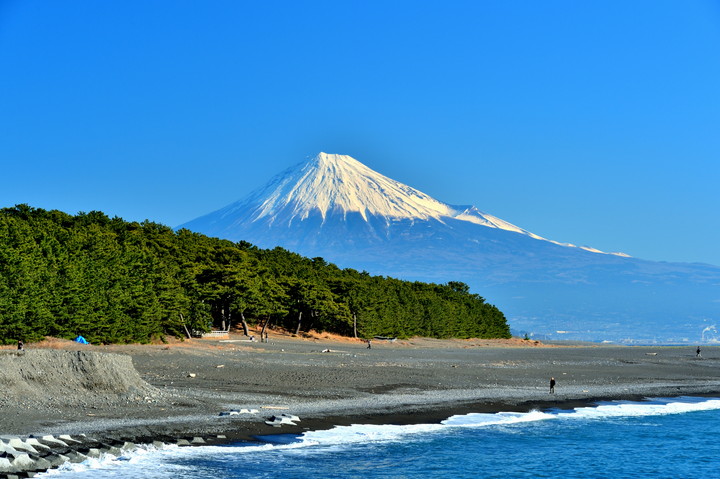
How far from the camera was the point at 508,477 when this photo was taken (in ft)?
91.6

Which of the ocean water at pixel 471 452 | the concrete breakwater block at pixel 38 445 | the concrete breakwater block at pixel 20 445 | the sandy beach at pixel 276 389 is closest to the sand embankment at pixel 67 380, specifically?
the sandy beach at pixel 276 389

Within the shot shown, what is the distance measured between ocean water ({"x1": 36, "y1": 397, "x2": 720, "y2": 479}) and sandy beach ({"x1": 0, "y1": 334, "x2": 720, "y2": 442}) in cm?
172

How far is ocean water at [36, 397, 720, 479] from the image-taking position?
2543 cm

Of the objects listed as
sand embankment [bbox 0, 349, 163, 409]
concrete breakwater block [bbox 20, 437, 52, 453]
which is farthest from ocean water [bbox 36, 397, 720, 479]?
sand embankment [bbox 0, 349, 163, 409]

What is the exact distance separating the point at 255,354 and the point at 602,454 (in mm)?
34414

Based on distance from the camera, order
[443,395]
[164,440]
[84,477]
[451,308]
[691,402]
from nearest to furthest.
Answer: [84,477]
[164,440]
[443,395]
[691,402]
[451,308]

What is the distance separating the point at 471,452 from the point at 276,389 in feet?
43.0

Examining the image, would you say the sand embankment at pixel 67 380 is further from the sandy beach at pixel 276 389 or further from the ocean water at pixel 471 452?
the ocean water at pixel 471 452

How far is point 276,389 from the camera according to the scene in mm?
40562

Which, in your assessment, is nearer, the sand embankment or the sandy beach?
the sandy beach

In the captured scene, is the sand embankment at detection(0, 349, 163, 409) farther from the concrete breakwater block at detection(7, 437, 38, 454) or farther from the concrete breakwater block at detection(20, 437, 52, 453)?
the concrete breakwater block at detection(7, 437, 38, 454)

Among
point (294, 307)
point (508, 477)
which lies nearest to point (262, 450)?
point (508, 477)

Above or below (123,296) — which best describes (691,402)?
below

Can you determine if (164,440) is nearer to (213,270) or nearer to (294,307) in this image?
(213,270)
